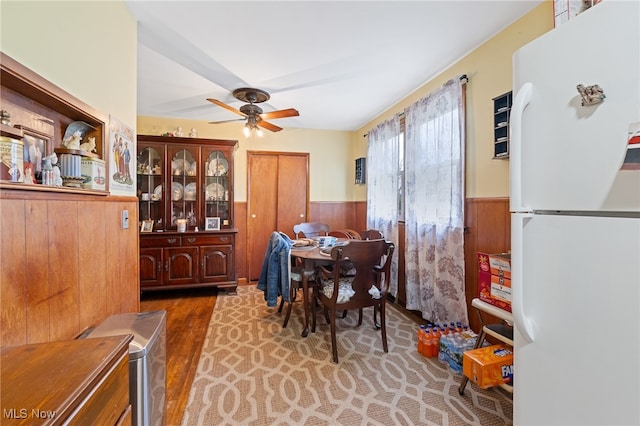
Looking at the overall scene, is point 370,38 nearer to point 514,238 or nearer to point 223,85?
point 223,85

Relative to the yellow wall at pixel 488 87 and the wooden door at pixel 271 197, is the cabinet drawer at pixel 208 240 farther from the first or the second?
the yellow wall at pixel 488 87

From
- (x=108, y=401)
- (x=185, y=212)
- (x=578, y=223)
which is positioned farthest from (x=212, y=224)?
(x=578, y=223)

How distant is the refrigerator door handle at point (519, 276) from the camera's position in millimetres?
869

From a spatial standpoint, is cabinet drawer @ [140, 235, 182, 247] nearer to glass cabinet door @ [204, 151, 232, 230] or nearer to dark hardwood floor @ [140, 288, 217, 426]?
glass cabinet door @ [204, 151, 232, 230]

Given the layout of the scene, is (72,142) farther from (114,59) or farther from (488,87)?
(488,87)

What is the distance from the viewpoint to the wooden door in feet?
14.0

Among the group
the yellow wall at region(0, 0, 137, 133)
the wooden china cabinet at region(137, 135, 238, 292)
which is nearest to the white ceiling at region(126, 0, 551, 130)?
the yellow wall at region(0, 0, 137, 133)

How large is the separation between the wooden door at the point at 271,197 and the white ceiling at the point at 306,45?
3.93ft

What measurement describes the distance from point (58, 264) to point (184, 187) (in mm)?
2805

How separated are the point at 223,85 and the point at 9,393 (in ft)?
9.42

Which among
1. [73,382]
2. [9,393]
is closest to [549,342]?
[73,382]

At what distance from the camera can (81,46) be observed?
127 cm

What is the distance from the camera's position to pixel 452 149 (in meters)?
2.36

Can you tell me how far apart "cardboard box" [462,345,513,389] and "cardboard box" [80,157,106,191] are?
233 cm
